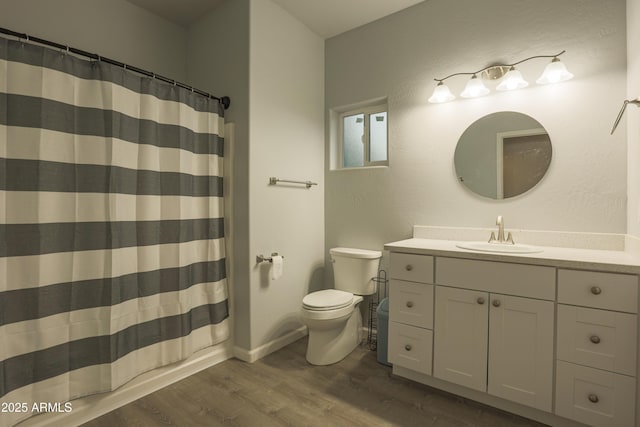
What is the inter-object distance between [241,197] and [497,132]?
1.79 m

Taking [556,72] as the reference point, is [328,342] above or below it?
below

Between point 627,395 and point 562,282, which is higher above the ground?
point 562,282

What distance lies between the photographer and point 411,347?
1819mm

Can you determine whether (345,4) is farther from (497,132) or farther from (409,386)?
(409,386)

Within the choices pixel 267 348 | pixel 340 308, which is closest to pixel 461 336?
pixel 340 308

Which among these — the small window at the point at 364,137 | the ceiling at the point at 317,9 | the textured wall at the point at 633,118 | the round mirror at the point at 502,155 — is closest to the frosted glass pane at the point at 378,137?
the small window at the point at 364,137

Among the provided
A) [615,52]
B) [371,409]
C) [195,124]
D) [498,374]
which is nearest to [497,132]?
[615,52]

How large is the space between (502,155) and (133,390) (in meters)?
2.67

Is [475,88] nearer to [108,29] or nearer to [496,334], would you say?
[496,334]

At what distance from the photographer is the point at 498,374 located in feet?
5.13

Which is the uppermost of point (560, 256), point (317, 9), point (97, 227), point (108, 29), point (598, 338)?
point (317, 9)

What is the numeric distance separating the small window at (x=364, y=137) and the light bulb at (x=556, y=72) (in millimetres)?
1102


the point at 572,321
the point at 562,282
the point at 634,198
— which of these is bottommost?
the point at 572,321

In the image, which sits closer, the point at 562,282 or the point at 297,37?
the point at 562,282
